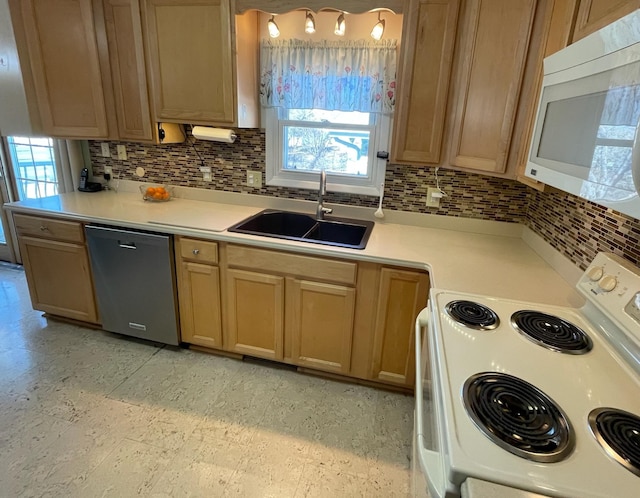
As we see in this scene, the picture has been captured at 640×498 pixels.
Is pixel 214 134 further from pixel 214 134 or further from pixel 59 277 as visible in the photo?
pixel 59 277

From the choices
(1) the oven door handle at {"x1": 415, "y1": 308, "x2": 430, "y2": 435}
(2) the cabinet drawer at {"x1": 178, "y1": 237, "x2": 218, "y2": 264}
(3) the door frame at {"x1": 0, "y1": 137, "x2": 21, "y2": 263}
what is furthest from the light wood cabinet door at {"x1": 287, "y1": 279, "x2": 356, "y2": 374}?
(3) the door frame at {"x1": 0, "y1": 137, "x2": 21, "y2": 263}

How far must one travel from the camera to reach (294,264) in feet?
6.51

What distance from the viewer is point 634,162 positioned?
696mm

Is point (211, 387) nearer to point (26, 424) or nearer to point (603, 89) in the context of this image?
point (26, 424)

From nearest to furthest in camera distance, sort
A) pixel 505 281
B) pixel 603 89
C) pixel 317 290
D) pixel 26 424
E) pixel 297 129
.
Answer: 1. pixel 603 89
2. pixel 505 281
3. pixel 26 424
4. pixel 317 290
5. pixel 297 129

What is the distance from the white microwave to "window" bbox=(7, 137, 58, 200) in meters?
3.60

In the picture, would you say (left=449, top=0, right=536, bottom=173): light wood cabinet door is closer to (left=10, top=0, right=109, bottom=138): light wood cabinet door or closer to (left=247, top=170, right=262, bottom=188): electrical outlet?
(left=247, top=170, right=262, bottom=188): electrical outlet

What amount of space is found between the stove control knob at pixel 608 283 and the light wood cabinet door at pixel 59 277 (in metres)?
2.64

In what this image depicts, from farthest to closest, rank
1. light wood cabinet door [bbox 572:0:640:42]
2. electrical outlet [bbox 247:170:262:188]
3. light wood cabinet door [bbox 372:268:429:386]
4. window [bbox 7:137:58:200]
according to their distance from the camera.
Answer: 1. window [bbox 7:137:58:200]
2. electrical outlet [bbox 247:170:262:188]
3. light wood cabinet door [bbox 372:268:429:386]
4. light wood cabinet door [bbox 572:0:640:42]

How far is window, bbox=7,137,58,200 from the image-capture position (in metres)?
3.18

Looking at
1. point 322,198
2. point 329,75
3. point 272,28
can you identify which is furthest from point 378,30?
point 322,198

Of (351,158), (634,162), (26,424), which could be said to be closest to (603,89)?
(634,162)

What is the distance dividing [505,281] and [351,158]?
1.24 m

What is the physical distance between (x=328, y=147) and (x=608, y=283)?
1706mm
